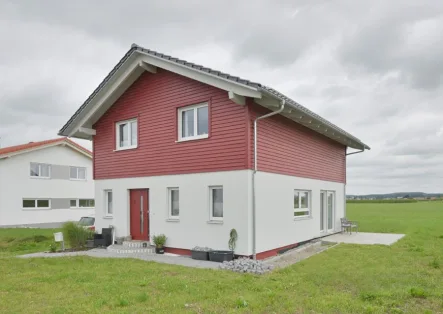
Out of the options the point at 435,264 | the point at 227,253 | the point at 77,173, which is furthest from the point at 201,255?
the point at 77,173

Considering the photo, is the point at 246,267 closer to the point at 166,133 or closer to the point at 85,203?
the point at 166,133

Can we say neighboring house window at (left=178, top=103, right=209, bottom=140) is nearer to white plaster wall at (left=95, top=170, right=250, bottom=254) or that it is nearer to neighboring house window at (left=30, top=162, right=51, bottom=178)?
white plaster wall at (left=95, top=170, right=250, bottom=254)

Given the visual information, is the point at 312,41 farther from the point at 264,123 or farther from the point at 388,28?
the point at 264,123

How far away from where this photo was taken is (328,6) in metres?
11.5

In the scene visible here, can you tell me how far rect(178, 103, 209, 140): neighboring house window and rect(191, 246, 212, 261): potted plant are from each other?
361 cm

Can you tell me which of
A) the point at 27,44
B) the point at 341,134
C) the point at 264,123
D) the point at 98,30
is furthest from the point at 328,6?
the point at 27,44

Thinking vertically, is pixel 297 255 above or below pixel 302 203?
below

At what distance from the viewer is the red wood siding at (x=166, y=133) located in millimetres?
Answer: 11188

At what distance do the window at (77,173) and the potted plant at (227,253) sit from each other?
22312mm

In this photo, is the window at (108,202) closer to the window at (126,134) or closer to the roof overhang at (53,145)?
the window at (126,134)

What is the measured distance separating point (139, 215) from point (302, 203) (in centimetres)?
644

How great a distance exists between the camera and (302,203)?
47.7ft

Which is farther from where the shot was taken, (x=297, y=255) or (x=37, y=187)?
(x=37, y=187)

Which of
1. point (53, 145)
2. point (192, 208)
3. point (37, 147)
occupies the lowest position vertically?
point (192, 208)
